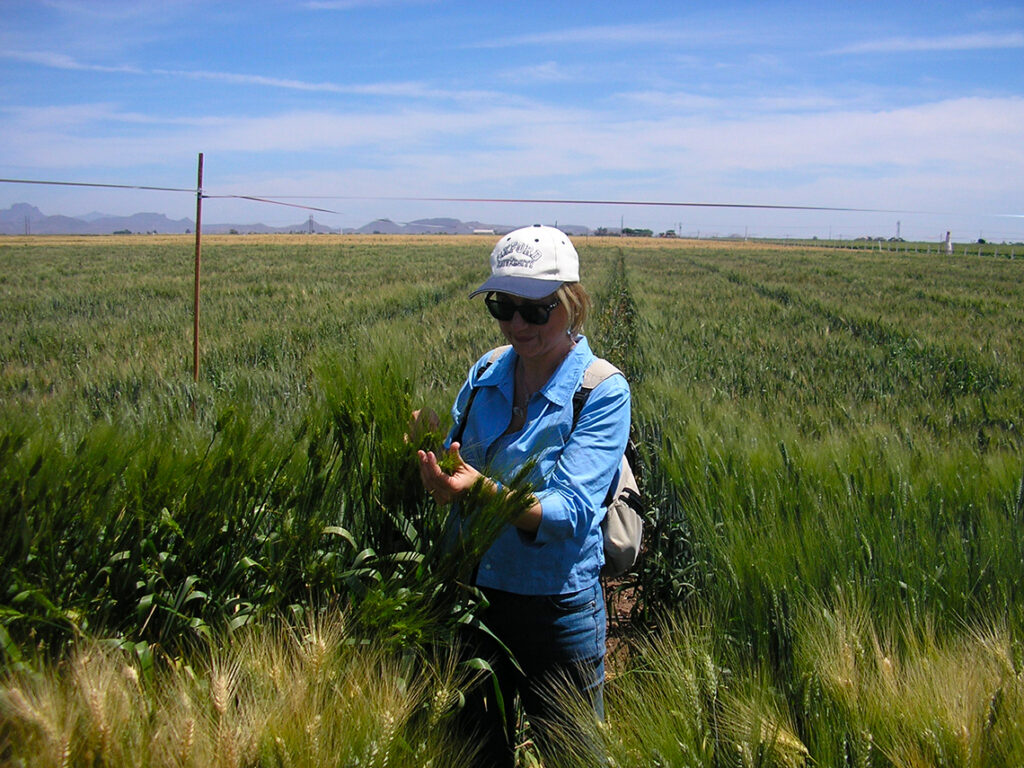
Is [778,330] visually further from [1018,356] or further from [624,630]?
[624,630]

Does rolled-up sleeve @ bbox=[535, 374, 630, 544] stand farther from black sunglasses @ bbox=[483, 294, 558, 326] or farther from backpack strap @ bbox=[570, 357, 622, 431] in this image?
black sunglasses @ bbox=[483, 294, 558, 326]

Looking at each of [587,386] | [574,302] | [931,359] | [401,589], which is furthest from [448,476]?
[931,359]

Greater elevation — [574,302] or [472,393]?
[574,302]

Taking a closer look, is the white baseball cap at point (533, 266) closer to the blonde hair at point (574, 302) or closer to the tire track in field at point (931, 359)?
the blonde hair at point (574, 302)

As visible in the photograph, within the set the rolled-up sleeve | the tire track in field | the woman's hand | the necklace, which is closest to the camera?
the woman's hand

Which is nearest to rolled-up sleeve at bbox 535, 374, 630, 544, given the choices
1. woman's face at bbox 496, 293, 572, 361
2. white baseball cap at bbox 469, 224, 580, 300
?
woman's face at bbox 496, 293, 572, 361

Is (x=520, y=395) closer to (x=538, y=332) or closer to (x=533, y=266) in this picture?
(x=538, y=332)

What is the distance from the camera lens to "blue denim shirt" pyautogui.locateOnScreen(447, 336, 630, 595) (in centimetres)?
165

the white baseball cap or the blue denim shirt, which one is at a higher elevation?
the white baseball cap

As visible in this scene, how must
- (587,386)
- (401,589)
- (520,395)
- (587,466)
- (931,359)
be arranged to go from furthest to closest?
1. (931,359)
2. (520,395)
3. (587,386)
4. (587,466)
5. (401,589)

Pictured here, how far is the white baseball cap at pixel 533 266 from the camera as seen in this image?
5.75 feet

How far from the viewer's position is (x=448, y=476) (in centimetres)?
143

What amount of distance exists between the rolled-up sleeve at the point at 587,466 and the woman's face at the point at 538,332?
16 centimetres

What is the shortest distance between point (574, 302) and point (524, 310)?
0.15 m
